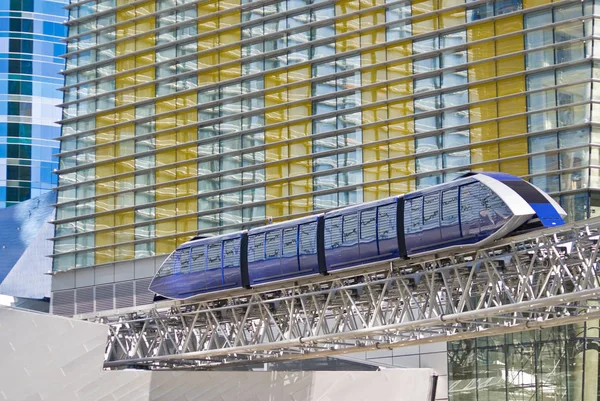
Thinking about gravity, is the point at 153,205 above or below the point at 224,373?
above

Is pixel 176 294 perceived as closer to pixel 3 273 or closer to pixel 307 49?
Result: pixel 307 49

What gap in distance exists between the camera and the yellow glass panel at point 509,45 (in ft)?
177

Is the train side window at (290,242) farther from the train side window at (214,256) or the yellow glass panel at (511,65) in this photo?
the yellow glass panel at (511,65)

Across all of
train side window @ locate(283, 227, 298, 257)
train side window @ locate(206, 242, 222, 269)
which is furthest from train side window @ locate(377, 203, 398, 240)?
train side window @ locate(206, 242, 222, 269)

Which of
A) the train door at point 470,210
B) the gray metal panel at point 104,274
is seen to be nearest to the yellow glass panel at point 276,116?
the gray metal panel at point 104,274

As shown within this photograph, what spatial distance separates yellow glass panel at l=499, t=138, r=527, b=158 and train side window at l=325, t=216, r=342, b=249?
13.3 m

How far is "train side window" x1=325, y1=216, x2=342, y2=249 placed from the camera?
1679 inches

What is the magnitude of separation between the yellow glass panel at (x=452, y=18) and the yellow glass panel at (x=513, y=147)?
19.7ft

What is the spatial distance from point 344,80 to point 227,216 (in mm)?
9289

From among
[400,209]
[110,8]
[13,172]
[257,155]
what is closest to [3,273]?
[13,172]

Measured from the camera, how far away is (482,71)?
54.8m

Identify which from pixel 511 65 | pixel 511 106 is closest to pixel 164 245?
pixel 511 106

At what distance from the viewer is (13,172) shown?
110m

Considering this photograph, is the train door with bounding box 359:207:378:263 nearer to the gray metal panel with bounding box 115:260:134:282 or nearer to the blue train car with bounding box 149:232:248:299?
the blue train car with bounding box 149:232:248:299
